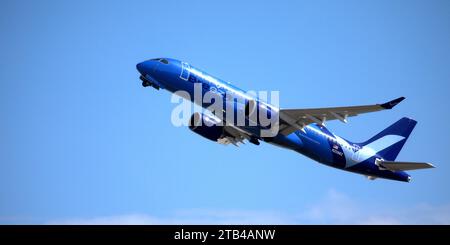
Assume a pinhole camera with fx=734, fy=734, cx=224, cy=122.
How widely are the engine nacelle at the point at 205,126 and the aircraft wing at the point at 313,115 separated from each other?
6.29 meters

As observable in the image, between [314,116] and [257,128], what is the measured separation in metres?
4.17

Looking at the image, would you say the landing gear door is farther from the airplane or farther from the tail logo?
the tail logo

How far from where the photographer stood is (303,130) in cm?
5391

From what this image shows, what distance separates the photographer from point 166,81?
5162cm

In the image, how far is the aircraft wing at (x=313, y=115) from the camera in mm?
48938

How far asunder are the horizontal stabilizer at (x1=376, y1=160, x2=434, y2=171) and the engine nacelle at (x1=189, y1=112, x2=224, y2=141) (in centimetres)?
1270

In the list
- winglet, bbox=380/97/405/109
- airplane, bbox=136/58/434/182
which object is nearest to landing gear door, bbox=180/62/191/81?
airplane, bbox=136/58/434/182

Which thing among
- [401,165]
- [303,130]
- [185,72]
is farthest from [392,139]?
[185,72]

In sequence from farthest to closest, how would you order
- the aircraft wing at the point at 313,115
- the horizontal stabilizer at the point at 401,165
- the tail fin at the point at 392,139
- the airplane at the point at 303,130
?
the tail fin at the point at 392,139
the horizontal stabilizer at the point at 401,165
the airplane at the point at 303,130
the aircraft wing at the point at 313,115

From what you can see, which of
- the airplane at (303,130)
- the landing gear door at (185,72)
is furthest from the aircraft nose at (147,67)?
the landing gear door at (185,72)

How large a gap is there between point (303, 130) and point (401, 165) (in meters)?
8.04

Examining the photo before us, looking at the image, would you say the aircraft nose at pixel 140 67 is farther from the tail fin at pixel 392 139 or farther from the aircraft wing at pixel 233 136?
the tail fin at pixel 392 139

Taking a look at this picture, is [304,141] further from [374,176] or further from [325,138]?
[374,176]

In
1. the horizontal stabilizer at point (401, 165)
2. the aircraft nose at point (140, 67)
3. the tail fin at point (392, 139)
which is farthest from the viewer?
the tail fin at point (392, 139)
